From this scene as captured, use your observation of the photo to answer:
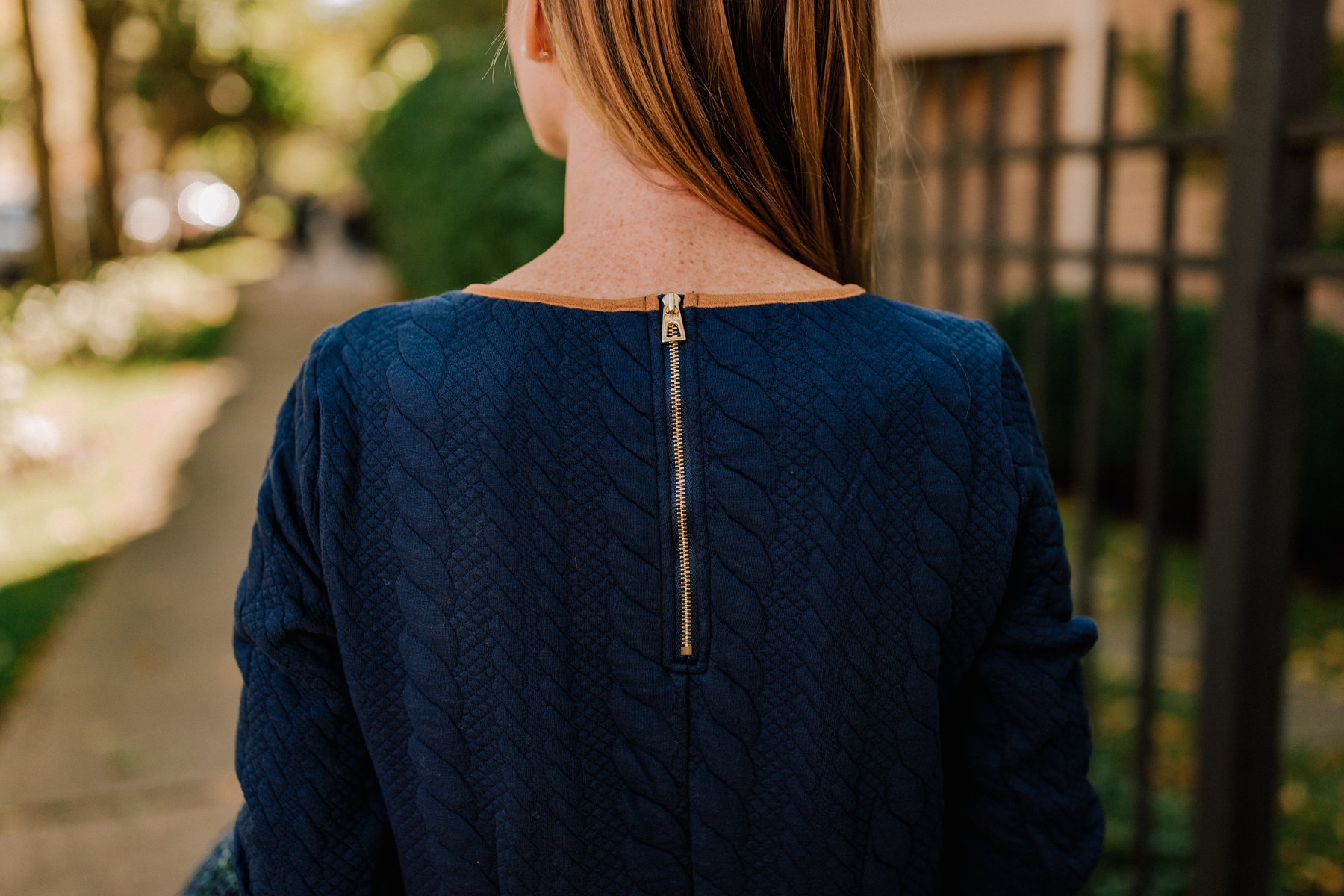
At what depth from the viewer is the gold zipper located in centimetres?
114

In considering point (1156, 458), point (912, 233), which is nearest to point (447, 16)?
point (912, 233)

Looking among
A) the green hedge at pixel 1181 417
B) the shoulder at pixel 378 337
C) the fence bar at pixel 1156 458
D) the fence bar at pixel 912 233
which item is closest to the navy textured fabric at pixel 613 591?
the shoulder at pixel 378 337

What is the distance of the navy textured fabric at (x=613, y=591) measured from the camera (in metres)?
1.15

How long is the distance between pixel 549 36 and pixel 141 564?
5.34m

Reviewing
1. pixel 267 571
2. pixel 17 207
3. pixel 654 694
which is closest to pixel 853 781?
pixel 654 694

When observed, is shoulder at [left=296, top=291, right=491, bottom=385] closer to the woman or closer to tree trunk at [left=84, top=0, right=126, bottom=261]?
the woman

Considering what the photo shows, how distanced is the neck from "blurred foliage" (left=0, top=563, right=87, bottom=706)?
4.03 m

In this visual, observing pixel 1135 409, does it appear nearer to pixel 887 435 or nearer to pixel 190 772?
pixel 190 772

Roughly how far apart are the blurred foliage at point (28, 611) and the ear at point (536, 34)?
13.3 ft

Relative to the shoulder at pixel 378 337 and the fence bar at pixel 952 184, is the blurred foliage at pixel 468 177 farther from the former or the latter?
the shoulder at pixel 378 337

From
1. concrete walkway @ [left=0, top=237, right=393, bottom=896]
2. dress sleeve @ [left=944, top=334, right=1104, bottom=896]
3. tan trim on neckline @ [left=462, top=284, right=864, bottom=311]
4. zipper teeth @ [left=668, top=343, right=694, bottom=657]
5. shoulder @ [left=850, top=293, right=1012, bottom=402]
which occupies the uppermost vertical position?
tan trim on neckline @ [left=462, top=284, right=864, bottom=311]

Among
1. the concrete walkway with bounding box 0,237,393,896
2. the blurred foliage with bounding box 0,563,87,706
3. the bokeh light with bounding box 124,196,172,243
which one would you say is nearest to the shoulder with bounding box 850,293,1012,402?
the concrete walkway with bounding box 0,237,393,896

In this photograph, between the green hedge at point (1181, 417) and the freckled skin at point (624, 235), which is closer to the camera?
the freckled skin at point (624, 235)

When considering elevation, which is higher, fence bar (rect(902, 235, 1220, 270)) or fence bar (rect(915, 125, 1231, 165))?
fence bar (rect(915, 125, 1231, 165))
